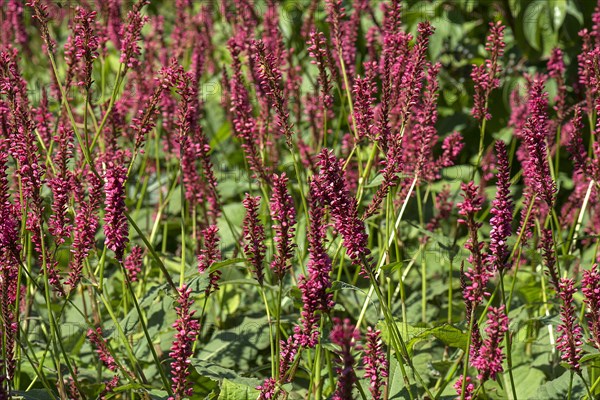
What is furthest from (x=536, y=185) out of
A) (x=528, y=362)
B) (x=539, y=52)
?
(x=539, y=52)

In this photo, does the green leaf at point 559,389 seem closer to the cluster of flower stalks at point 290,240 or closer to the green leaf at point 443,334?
the cluster of flower stalks at point 290,240

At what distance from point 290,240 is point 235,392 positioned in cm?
45

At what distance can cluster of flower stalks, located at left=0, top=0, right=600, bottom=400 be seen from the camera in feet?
6.44

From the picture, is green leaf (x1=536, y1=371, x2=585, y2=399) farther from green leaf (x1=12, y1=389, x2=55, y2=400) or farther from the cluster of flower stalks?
green leaf (x1=12, y1=389, x2=55, y2=400)

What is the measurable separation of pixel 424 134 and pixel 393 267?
0.52 m

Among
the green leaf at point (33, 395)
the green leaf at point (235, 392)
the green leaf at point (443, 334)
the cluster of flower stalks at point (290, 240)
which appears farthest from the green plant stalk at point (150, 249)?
the green leaf at point (443, 334)

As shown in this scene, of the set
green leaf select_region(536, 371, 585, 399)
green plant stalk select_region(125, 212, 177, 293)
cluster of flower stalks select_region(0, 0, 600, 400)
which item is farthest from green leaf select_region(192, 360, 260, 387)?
green leaf select_region(536, 371, 585, 399)

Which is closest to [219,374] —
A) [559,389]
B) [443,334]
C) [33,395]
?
[33,395]

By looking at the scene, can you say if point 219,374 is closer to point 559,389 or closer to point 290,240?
point 290,240

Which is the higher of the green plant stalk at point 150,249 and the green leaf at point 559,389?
the green plant stalk at point 150,249

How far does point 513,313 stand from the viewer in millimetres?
2914

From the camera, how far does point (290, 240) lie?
199cm

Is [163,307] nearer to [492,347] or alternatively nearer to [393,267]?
[393,267]

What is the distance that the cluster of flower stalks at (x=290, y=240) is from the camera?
6.44 ft
